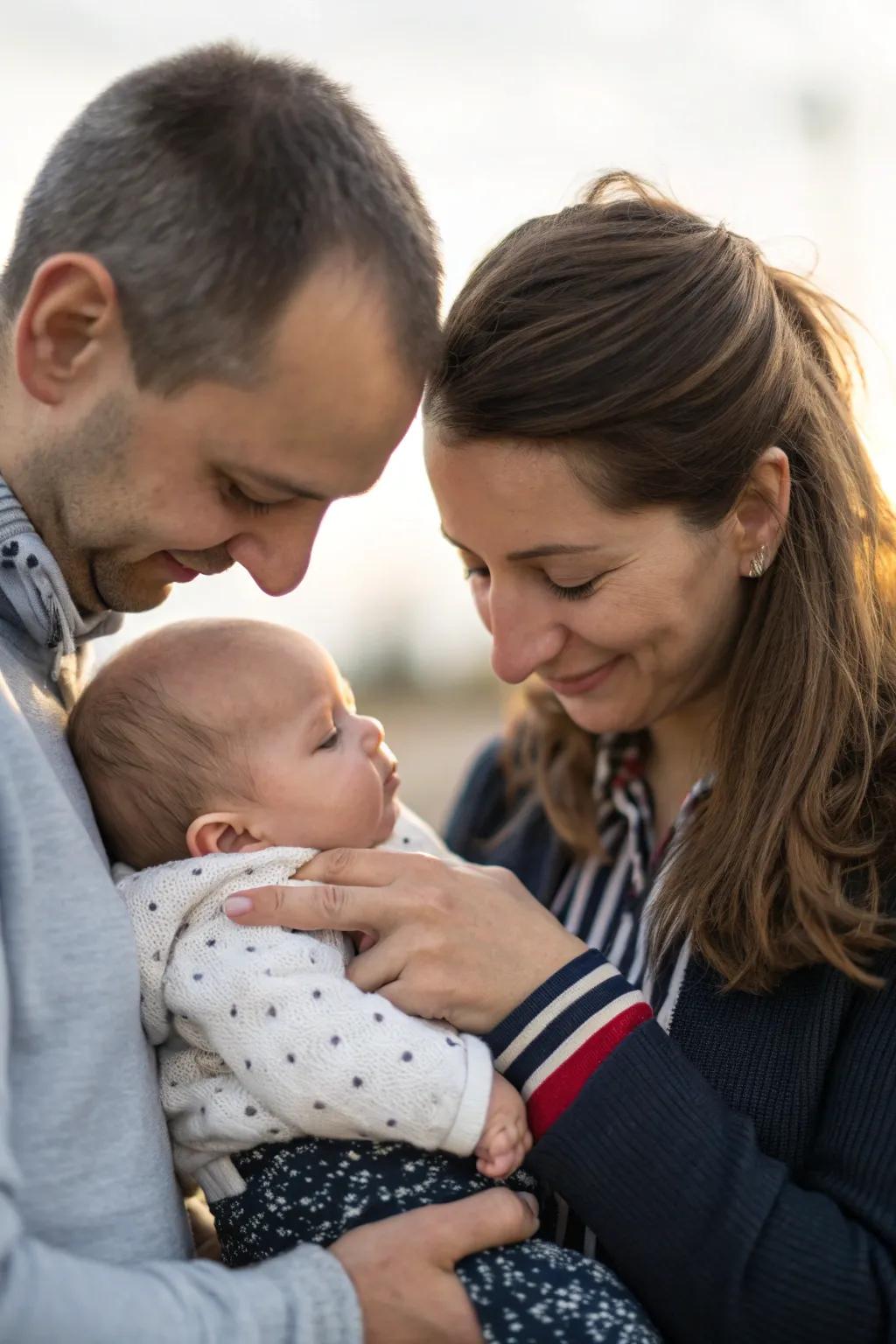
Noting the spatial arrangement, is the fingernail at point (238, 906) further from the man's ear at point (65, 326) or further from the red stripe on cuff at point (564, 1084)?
the man's ear at point (65, 326)

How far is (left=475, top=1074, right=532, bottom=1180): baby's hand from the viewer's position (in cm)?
186

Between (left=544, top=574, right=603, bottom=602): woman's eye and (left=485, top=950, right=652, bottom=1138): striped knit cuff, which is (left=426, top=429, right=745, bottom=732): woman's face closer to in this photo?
(left=544, top=574, right=603, bottom=602): woman's eye

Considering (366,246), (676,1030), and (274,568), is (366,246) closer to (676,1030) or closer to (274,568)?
(274,568)

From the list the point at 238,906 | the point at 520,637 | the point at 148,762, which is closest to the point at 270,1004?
the point at 238,906

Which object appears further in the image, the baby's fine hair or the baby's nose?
the baby's nose

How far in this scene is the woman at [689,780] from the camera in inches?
74.9

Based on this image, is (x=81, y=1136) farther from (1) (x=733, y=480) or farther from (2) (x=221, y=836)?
(1) (x=733, y=480)

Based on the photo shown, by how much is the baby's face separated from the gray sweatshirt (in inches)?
13.3

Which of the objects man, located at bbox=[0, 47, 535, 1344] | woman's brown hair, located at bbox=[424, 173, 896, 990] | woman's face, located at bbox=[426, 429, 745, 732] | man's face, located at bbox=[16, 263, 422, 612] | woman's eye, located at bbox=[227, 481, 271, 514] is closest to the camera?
man, located at bbox=[0, 47, 535, 1344]

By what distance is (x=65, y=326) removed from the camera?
1.71m

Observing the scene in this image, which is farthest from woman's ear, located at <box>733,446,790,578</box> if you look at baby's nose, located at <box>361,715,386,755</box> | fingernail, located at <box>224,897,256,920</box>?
fingernail, located at <box>224,897,256,920</box>

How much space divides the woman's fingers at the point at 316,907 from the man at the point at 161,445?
225 millimetres

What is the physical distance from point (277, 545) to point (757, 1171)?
1146mm

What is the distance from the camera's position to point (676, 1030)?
86.1 inches
